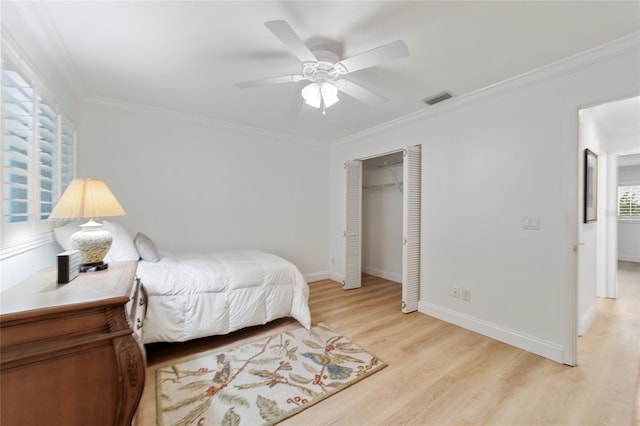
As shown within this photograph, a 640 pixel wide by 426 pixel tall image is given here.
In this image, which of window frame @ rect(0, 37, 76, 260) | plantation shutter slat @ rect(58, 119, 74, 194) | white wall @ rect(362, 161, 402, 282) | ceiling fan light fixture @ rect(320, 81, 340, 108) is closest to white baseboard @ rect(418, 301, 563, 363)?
white wall @ rect(362, 161, 402, 282)

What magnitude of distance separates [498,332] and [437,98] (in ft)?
8.22

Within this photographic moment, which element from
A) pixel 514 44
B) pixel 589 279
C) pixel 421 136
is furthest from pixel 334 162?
pixel 589 279

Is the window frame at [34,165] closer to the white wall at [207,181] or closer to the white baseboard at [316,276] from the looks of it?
the white wall at [207,181]

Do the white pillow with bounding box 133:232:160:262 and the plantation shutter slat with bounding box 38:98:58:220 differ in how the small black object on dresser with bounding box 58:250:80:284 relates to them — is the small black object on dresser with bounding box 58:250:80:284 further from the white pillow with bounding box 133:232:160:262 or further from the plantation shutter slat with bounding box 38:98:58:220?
the white pillow with bounding box 133:232:160:262

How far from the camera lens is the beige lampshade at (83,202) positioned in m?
1.43

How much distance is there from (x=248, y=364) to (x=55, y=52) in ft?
9.45

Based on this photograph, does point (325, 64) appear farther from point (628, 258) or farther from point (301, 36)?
point (628, 258)

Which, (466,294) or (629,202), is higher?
(629,202)

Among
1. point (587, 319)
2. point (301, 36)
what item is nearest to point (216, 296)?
point (301, 36)

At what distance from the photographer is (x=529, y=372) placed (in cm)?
201

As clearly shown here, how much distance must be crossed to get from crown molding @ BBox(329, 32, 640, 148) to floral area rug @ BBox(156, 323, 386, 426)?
109 inches

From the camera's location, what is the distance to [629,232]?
6.30 metres

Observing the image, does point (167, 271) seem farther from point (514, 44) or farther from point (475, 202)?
point (514, 44)

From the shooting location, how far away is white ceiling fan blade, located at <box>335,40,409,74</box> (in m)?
1.54
